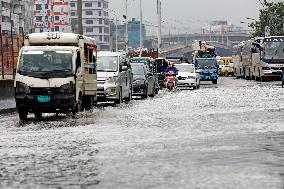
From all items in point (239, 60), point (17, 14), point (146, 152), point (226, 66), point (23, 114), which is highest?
point (17, 14)

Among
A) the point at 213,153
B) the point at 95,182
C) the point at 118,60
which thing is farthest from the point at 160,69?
the point at 95,182

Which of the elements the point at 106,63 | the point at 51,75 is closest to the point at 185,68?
the point at 106,63

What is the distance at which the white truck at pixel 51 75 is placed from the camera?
2206 cm

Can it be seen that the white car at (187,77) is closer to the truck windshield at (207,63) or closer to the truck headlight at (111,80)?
the truck windshield at (207,63)

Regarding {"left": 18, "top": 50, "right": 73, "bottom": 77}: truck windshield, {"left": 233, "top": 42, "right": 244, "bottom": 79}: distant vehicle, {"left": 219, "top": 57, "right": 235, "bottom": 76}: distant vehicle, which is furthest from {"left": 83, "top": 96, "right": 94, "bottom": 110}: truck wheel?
{"left": 219, "top": 57, "right": 235, "bottom": 76}: distant vehicle

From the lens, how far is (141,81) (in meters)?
37.1

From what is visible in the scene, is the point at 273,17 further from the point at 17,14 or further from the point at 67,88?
the point at 67,88

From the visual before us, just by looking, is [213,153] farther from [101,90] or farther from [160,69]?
[160,69]

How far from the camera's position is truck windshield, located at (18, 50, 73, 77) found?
22.4m

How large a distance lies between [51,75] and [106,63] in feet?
29.0

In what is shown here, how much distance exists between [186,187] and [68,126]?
10357mm

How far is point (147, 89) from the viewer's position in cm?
3756

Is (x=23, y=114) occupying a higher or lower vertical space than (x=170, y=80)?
higher

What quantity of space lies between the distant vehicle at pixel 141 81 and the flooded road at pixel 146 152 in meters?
15.6
